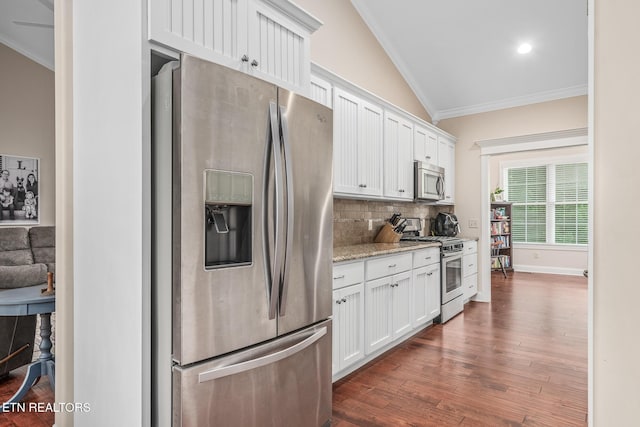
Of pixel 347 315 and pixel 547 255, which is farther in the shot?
pixel 547 255

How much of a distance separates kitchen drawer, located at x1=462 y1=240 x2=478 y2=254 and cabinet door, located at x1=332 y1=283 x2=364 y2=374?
8.49 feet

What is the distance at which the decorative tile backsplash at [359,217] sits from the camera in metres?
3.62

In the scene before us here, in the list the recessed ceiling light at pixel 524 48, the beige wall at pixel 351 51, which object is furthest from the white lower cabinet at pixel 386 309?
the recessed ceiling light at pixel 524 48

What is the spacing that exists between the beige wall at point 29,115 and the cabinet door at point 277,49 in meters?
5.47

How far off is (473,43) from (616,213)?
4312 mm

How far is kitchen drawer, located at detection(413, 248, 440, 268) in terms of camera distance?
12.0 feet

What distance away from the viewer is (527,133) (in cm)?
502

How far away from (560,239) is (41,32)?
976 centimetres

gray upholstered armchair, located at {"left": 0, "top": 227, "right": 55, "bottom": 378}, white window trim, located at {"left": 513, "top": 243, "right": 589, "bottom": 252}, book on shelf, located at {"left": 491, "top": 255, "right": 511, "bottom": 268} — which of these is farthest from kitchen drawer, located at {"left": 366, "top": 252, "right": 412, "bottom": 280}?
white window trim, located at {"left": 513, "top": 243, "right": 589, "bottom": 252}

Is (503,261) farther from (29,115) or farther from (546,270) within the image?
(29,115)

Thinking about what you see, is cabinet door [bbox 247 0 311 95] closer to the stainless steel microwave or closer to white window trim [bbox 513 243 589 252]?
the stainless steel microwave

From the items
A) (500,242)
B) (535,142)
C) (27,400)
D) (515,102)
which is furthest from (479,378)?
(500,242)

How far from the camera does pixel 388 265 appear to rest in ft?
10.4

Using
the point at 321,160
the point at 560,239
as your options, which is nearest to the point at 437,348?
the point at 321,160
